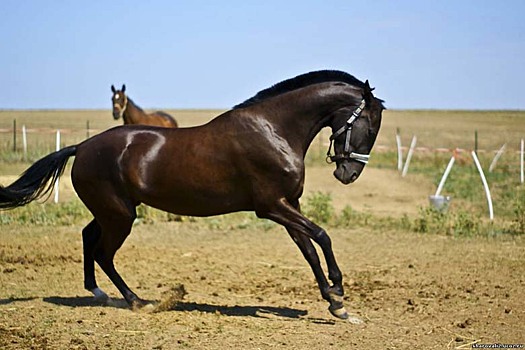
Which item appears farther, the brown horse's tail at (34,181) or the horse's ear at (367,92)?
the brown horse's tail at (34,181)

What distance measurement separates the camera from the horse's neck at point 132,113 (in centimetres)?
1964

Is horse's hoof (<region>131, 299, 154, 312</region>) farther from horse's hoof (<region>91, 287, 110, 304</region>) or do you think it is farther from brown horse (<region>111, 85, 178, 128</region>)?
brown horse (<region>111, 85, 178, 128</region>)

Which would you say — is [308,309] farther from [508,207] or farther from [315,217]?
[508,207]

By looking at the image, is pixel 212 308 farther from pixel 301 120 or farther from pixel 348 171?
pixel 301 120

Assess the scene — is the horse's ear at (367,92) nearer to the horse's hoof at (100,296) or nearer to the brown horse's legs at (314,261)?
the brown horse's legs at (314,261)

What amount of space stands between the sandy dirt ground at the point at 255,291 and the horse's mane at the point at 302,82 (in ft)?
6.70

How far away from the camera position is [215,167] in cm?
701

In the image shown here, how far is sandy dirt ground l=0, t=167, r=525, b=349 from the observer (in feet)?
20.3

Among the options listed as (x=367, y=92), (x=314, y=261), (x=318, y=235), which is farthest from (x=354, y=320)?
(x=367, y=92)

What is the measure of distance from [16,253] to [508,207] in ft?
32.7

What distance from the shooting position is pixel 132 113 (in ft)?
64.9

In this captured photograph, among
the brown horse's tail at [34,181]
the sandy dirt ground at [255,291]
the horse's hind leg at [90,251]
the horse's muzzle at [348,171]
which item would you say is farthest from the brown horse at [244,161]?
the sandy dirt ground at [255,291]

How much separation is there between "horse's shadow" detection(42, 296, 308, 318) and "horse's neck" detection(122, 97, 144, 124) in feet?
39.9

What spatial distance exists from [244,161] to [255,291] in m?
2.00
